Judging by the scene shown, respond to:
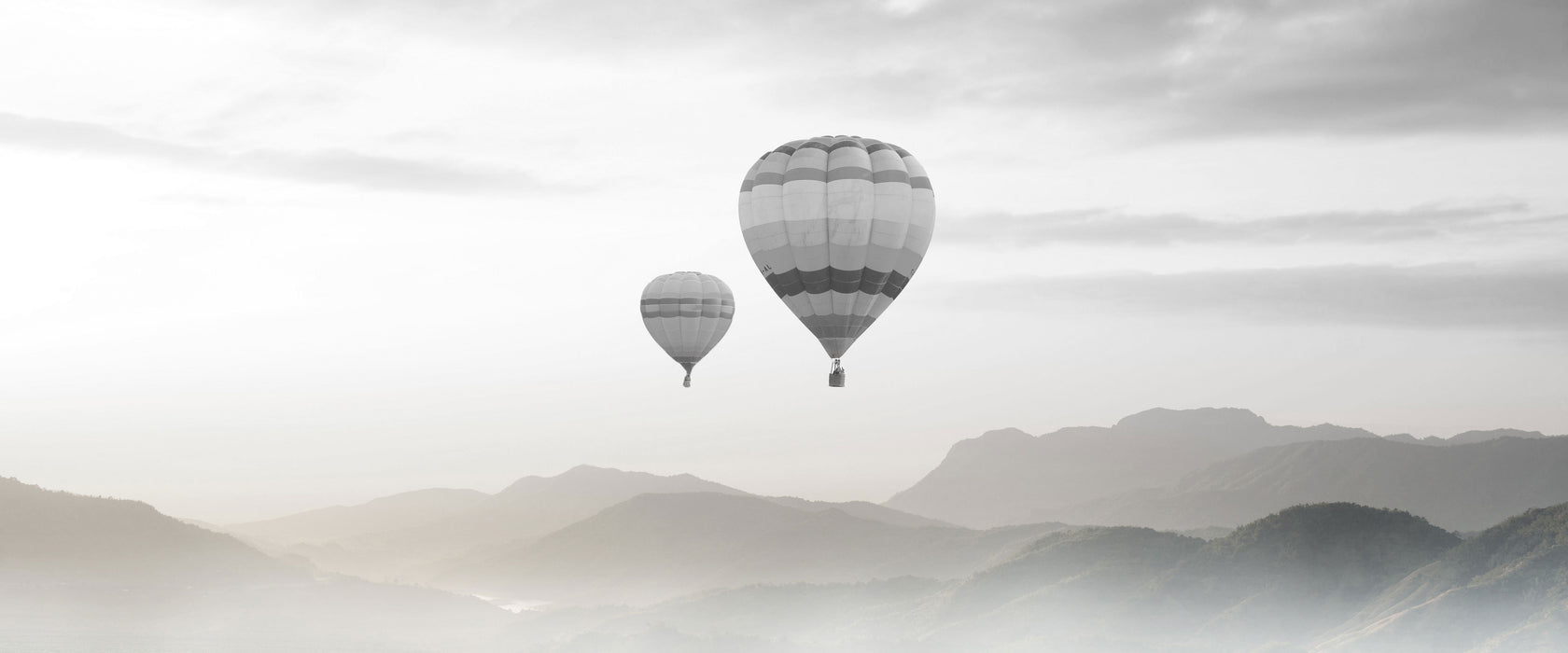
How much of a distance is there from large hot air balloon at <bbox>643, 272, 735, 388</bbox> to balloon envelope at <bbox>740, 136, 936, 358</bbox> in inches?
1376

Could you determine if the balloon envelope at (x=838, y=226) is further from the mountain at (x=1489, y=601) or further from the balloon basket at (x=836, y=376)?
the mountain at (x=1489, y=601)

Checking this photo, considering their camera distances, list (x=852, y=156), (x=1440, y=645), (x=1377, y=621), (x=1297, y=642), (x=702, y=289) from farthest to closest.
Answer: (x=1297, y=642) → (x=1377, y=621) → (x=1440, y=645) → (x=702, y=289) → (x=852, y=156)

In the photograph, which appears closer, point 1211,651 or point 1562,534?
point 1562,534

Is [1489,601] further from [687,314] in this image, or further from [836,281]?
[836,281]

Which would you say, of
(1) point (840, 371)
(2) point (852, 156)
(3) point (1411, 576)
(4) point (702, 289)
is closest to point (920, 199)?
(2) point (852, 156)

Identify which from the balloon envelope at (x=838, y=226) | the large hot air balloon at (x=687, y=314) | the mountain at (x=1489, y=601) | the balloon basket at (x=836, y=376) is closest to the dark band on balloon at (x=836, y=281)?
the balloon envelope at (x=838, y=226)

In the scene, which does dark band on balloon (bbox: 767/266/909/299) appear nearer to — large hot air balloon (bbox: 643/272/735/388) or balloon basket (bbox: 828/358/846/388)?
balloon basket (bbox: 828/358/846/388)

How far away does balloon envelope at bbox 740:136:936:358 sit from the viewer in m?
83.2

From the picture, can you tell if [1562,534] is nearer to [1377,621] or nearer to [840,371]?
[1377,621]

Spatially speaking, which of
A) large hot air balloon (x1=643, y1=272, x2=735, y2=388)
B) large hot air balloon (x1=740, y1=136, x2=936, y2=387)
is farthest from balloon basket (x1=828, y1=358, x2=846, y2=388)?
large hot air balloon (x1=643, y1=272, x2=735, y2=388)

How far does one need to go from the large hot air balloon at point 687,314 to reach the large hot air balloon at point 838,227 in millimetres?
35023

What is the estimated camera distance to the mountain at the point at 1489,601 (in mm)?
152250

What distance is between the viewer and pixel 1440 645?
160 m

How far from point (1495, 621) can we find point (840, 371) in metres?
120
